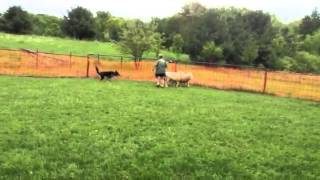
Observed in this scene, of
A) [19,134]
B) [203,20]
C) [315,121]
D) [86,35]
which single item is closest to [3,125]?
[19,134]

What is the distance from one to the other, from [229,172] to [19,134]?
14.8 ft

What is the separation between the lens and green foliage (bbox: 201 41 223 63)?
55456 millimetres

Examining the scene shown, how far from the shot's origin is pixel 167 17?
275 feet

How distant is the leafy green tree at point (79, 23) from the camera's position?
77.8 metres

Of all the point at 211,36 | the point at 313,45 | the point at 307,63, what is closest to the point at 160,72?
the point at 211,36

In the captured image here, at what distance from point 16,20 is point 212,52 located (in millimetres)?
32769

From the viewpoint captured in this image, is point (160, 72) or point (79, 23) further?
point (79, 23)

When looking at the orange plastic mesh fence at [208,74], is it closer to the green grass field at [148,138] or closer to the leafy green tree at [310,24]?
the green grass field at [148,138]

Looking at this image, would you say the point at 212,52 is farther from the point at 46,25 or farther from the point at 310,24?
the point at 46,25

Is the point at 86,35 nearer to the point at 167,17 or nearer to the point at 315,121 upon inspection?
the point at 167,17

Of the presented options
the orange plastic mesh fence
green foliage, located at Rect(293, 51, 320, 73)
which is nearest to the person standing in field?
the orange plastic mesh fence

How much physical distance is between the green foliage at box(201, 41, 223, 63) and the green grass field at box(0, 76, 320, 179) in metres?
36.9

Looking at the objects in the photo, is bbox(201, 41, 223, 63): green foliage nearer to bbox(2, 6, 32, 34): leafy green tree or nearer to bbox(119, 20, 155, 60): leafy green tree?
bbox(119, 20, 155, 60): leafy green tree

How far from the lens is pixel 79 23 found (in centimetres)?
7806
